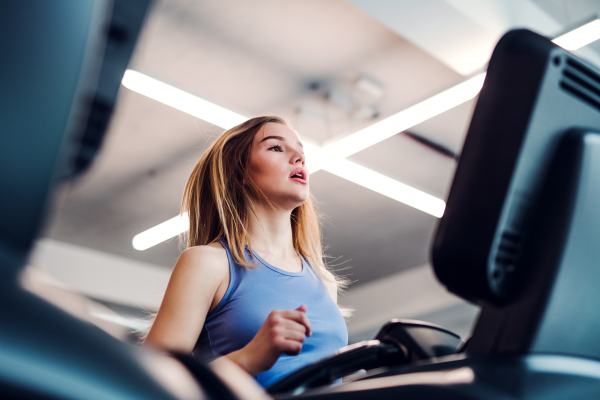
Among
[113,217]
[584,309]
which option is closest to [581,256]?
[584,309]

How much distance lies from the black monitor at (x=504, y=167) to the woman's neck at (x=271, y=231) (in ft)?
2.88

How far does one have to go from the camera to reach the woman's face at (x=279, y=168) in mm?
1402

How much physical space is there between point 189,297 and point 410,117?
2.38 metres

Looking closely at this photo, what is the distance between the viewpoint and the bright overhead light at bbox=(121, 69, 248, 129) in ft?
8.97

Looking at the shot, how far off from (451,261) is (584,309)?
15 centimetres

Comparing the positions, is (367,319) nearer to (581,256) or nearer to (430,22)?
(430,22)

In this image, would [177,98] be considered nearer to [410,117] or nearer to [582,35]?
[410,117]

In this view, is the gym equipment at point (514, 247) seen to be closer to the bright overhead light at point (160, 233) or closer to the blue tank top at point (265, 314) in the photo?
the blue tank top at point (265, 314)

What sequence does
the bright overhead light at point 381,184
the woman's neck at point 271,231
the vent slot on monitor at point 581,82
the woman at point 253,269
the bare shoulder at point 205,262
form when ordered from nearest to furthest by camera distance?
the vent slot on monitor at point 581,82, the woman at point 253,269, the bare shoulder at point 205,262, the woman's neck at point 271,231, the bright overhead light at point 381,184

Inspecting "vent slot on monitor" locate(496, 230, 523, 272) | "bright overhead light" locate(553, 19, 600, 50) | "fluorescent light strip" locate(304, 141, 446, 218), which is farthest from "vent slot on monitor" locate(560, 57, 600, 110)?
"fluorescent light strip" locate(304, 141, 446, 218)

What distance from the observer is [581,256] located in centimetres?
53

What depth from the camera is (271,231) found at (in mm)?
1425

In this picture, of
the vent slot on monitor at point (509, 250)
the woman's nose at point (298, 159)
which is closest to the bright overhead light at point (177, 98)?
the woman's nose at point (298, 159)

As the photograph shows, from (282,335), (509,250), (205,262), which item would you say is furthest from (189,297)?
(509,250)
